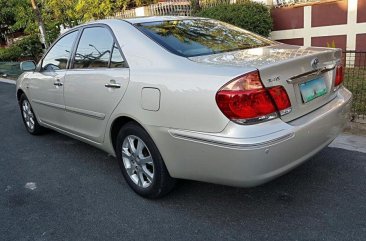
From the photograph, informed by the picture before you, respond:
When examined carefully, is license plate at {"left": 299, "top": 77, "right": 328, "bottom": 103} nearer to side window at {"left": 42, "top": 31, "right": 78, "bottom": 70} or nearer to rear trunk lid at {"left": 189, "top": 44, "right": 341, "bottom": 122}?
rear trunk lid at {"left": 189, "top": 44, "right": 341, "bottom": 122}

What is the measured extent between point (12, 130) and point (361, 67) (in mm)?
5403

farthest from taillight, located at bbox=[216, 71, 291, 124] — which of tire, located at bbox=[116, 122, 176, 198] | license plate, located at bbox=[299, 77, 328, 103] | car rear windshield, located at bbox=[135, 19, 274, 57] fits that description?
tire, located at bbox=[116, 122, 176, 198]

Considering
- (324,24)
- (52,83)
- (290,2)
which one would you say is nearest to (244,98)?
(52,83)

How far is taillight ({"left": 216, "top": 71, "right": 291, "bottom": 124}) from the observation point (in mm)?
2496

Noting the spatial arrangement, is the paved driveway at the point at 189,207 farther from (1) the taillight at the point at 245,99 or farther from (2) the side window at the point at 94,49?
(2) the side window at the point at 94,49

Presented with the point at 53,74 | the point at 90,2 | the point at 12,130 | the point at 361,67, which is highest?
the point at 90,2

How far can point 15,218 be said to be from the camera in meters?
3.23

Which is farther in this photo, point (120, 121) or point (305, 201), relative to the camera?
point (120, 121)

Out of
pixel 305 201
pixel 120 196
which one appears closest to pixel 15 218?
pixel 120 196

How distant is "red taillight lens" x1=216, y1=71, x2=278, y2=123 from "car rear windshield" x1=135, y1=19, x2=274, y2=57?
0.65 metres

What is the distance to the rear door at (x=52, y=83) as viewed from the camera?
425cm

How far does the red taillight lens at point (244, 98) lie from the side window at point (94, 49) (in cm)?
147

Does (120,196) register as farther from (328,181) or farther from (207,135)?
(328,181)

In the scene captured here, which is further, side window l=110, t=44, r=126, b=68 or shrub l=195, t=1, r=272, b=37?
shrub l=195, t=1, r=272, b=37
